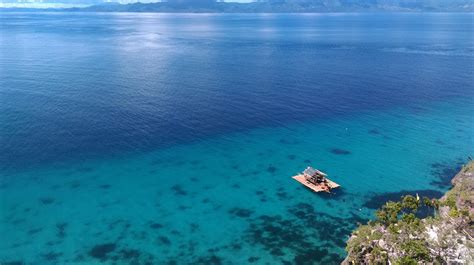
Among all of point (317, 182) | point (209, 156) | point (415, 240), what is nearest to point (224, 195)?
point (209, 156)

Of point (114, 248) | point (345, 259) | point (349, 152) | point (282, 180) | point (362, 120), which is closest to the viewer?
point (345, 259)

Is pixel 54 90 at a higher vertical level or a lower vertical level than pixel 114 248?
higher

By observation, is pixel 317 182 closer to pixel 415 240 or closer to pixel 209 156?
pixel 209 156

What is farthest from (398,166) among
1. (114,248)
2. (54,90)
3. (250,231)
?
(54,90)

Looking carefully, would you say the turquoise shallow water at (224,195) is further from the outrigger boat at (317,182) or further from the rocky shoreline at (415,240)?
the rocky shoreline at (415,240)

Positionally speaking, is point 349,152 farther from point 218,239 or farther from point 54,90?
point 54,90

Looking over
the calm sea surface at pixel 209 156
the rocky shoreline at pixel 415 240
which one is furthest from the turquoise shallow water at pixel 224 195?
the rocky shoreline at pixel 415 240

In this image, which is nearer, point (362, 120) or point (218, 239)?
point (218, 239)

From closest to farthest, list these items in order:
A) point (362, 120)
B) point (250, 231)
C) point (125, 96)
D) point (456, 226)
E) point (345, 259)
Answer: point (456, 226)
point (345, 259)
point (250, 231)
point (362, 120)
point (125, 96)
